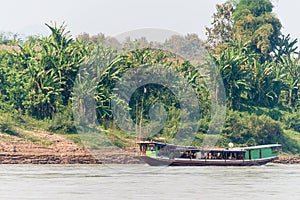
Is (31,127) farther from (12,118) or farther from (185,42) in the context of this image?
(185,42)

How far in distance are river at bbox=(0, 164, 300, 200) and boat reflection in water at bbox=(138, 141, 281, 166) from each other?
7.48 feet

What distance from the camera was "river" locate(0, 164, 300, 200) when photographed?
34.9 m

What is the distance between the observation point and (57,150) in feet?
188

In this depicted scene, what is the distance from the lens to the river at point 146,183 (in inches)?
1375

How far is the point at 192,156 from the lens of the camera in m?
54.6

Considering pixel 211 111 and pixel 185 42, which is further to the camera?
pixel 185 42

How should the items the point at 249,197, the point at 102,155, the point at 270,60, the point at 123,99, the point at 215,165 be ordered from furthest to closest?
the point at 270,60 → the point at 123,99 → the point at 102,155 → the point at 215,165 → the point at 249,197

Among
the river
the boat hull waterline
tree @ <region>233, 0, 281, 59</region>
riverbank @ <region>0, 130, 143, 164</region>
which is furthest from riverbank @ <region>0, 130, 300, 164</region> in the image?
tree @ <region>233, 0, 281, 59</region>

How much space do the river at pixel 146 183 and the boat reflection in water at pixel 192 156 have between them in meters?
2.28

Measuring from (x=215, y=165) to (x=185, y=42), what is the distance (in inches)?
1587

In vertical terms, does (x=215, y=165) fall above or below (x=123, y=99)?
below

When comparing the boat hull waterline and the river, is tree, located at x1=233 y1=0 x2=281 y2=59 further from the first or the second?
the river

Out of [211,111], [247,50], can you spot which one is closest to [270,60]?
[247,50]

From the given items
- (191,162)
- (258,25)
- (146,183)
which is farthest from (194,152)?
(258,25)
